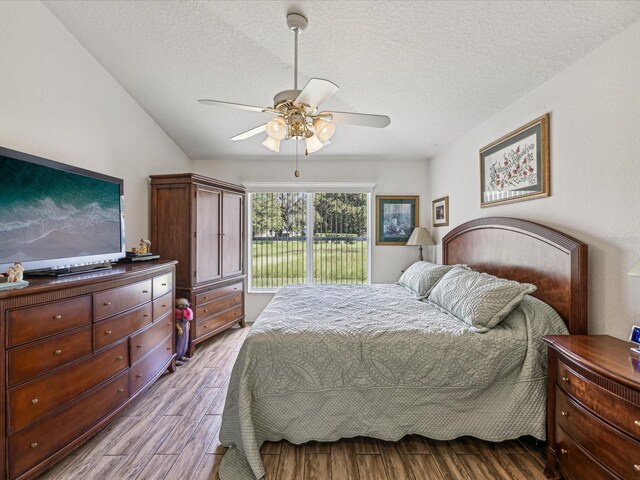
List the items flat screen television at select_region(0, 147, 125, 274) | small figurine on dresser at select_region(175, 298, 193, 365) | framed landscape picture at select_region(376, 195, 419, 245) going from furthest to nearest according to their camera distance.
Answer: framed landscape picture at select_region(376, 195, 419, 245) < small figurine on dresser at select_region(175, 298, 193, 365) < flat screen television at select_region(0, 147, 125, 274)

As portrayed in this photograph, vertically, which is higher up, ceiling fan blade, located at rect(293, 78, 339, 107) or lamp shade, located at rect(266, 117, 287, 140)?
ceiling fan blade, located at rect(293, 78, 339, 107)

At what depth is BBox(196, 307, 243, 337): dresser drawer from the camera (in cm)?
342

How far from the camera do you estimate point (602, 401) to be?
1297 mm

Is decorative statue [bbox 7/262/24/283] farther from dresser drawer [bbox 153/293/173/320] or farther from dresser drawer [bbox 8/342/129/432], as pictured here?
dresser drawer [bbox 153/293/173/320]

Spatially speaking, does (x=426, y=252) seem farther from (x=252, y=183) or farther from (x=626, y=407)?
(x=626, y=407)

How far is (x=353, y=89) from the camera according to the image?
2744mm

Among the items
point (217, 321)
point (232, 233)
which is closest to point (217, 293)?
point (217, 321)

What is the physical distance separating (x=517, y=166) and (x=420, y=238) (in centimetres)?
171

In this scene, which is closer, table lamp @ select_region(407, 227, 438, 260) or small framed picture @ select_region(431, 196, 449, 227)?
small framed picture @ select_region(431, 196, 449, 227)

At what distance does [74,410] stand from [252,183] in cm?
327

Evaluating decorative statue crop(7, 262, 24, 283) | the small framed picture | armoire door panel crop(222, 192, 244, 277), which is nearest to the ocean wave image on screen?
decorative statue crop(7, 262, 24, 283)

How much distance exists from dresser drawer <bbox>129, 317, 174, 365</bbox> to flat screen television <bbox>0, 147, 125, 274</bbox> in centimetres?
65

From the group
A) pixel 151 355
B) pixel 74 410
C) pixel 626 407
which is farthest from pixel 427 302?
pixel 74 410

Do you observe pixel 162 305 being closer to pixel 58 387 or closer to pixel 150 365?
pixel 150 365
